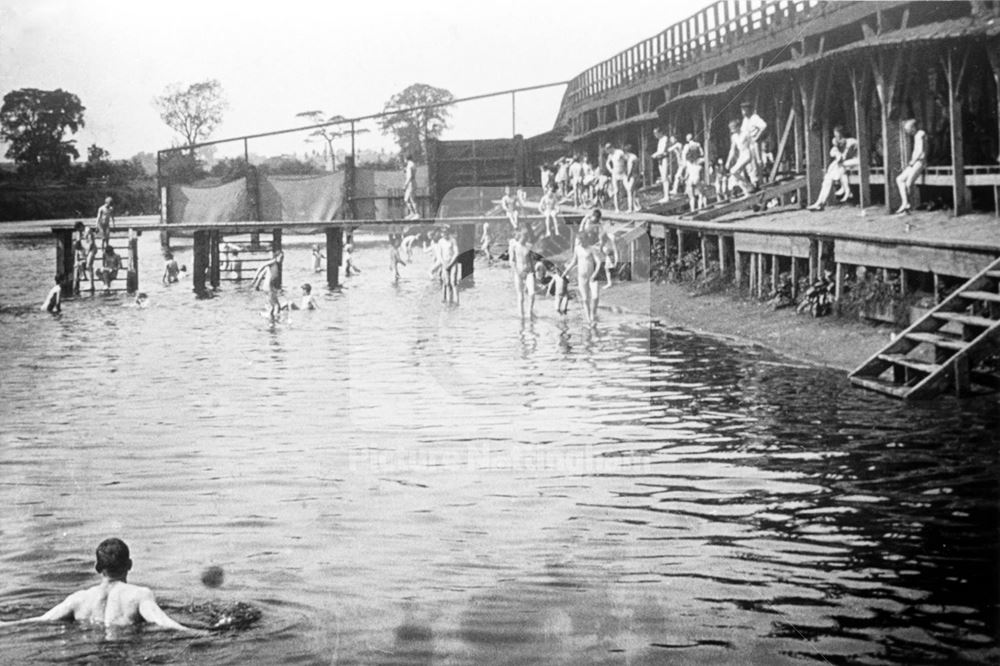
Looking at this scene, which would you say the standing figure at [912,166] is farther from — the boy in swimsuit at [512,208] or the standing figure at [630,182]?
the boy in swimsuit at [512,208]

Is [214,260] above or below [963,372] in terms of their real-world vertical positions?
above

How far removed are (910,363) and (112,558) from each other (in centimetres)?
1106

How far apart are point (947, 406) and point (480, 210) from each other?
43512 mm

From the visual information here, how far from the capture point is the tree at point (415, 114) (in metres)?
36.8

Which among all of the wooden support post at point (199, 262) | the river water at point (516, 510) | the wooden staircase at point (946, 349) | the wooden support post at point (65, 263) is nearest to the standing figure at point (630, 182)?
the wooden support post at point (199, 262)

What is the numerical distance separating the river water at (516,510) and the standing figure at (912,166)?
198 inches

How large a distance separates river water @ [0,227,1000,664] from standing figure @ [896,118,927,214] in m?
5.03

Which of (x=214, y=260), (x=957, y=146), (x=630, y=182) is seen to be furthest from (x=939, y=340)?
(x=214, y=260)

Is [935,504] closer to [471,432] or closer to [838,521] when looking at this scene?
[838,521]

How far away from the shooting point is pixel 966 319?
16.3m

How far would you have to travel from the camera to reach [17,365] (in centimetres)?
2388

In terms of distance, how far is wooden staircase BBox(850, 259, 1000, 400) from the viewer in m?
15.7

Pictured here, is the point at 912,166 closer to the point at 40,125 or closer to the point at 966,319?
the point at 966,319

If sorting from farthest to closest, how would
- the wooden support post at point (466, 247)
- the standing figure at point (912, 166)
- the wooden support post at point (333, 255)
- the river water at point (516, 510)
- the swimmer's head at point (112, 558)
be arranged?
1. the wooden support post at point (333, 255)
2. the wooden support post at point (466, 247)
3. the standing figure at point (912, 166)
4. the swimmer's head at point (112, 558)
5. the river water at point (516, 510)
